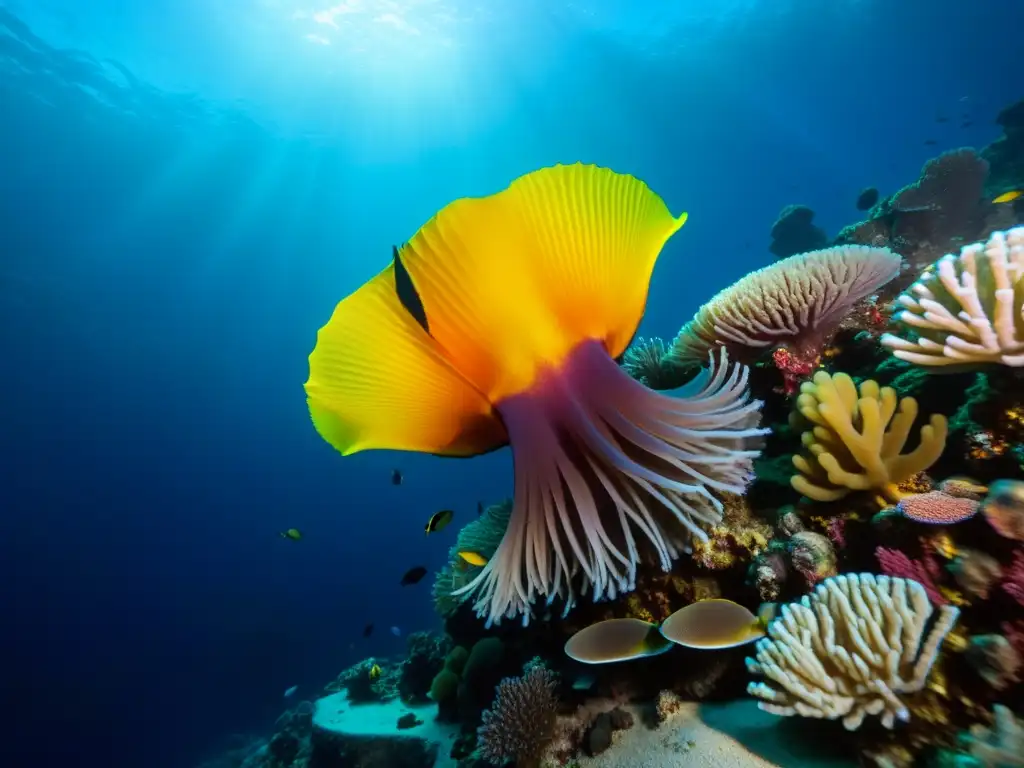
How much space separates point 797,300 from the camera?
2.85m

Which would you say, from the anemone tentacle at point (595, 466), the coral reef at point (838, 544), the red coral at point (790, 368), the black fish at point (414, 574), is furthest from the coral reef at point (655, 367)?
the black fish at point (414, 574)

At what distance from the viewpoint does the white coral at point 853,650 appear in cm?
170

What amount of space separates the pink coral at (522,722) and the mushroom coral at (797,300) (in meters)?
2.88

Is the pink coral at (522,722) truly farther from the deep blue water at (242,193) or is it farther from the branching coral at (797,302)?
the deep blue water at (242,193)

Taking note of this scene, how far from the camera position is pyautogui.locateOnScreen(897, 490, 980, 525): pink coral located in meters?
1.93

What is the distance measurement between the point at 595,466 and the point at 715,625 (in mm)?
1135

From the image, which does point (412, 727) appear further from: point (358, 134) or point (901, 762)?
point (358, 134)

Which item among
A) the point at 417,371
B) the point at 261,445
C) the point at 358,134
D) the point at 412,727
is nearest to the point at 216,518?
the point at 261,445

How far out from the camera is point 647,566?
2.74 meters

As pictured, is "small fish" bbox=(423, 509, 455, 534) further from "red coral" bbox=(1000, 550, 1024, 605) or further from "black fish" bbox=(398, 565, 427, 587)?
"red coral" bbox=(1000, 550, 1024, 605)

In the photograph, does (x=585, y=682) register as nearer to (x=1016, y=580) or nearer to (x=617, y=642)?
(x=617, y=642)

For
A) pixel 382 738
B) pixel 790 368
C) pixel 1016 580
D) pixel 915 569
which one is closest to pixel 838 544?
pixel 915 569

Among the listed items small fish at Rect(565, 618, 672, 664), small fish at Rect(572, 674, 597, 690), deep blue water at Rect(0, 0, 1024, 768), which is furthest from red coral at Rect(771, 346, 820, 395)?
deep blue water at Rect(0, 0, 1024, 768)

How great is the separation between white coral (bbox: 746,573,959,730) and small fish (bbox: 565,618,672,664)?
0.65 metres
